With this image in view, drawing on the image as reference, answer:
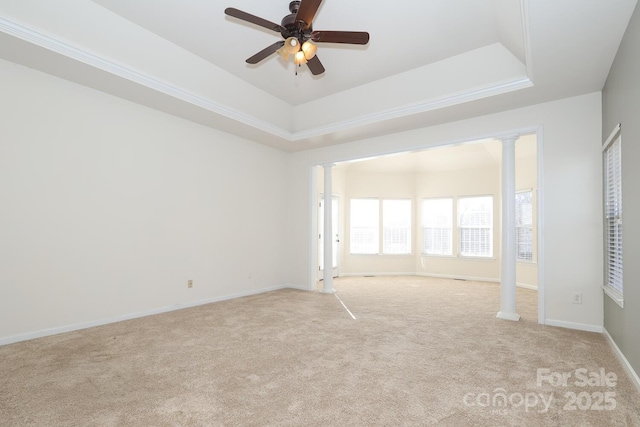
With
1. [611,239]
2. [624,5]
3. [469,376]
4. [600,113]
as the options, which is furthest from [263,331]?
[600,113]

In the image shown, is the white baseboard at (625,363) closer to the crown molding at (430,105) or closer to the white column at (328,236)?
the crown molding at (430,105)

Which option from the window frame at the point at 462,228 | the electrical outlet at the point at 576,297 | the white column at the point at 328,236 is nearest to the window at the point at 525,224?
the window frame at the point at 462,228

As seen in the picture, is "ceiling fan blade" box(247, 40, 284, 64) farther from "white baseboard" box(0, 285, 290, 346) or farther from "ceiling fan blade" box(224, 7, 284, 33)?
"white baseboard" box(0, 285, 290, 346)

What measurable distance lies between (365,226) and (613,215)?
5.35 m

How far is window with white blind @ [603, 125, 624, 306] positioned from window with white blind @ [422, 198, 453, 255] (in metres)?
4.52

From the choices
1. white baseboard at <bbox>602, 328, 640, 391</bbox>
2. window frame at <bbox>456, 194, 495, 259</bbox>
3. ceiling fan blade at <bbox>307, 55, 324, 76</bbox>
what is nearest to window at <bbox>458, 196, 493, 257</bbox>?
window frame at <bbox>456, 194, 495, 259</bbox>

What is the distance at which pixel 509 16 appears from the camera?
118 inches

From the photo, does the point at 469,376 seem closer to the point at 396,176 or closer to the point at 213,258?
the point at 213,258

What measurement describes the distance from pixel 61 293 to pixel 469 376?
4.08 meters

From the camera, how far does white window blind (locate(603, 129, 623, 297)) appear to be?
3008 mm

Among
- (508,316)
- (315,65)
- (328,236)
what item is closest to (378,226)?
(328,236)

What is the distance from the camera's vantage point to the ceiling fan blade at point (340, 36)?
Answer: 2.79 meters

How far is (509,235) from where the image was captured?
4195mm

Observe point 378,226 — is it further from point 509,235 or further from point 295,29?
point 295,29
